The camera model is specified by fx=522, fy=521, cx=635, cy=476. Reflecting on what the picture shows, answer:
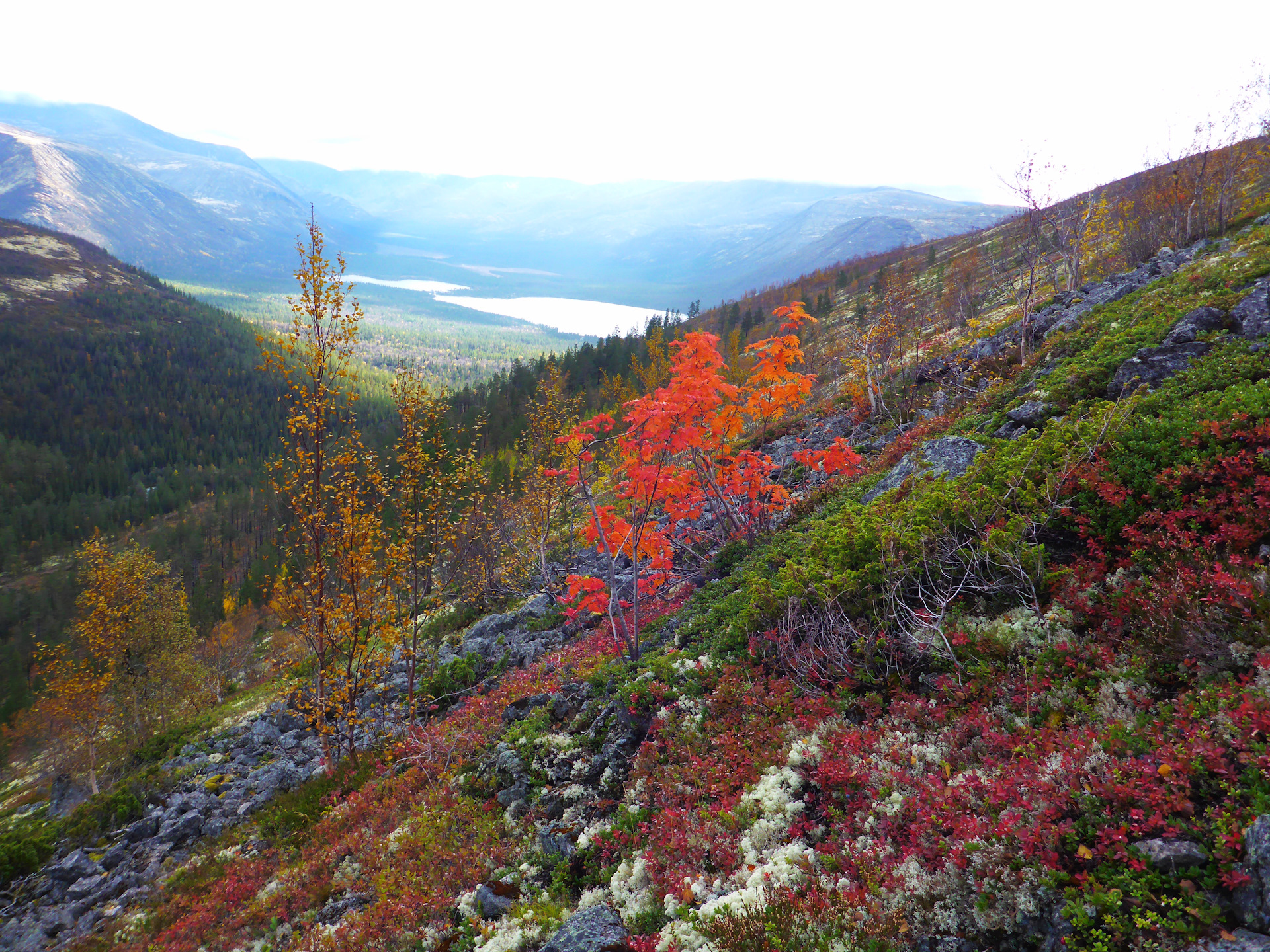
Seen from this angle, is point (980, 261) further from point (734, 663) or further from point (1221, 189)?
point (734, 663)

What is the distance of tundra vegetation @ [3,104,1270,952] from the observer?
401 centimetres

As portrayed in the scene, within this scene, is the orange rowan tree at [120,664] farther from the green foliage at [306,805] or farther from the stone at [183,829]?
the green foliage at [306,805]

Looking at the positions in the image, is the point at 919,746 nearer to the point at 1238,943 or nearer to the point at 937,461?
the point at 1238,943

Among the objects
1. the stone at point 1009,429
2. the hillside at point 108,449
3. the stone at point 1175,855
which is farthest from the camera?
the hillside at point 108,449

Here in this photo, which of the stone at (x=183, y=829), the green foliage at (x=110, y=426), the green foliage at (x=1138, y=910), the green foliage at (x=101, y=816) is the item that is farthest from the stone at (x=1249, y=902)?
the green foliage at (x=110, y=426)

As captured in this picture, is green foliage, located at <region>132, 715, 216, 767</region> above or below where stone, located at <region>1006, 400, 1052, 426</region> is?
below

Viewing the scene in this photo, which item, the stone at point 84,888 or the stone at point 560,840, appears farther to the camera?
the stone at point 84,888

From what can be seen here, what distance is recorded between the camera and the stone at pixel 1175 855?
330cm

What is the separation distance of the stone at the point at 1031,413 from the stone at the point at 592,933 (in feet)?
37.9

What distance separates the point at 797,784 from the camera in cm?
607

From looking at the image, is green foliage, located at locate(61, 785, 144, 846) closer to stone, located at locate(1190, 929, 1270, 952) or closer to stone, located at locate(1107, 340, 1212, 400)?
stone, located at locate(1190, 929, 1270, 952)

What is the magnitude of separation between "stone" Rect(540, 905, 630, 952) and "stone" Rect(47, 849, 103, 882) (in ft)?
60.2

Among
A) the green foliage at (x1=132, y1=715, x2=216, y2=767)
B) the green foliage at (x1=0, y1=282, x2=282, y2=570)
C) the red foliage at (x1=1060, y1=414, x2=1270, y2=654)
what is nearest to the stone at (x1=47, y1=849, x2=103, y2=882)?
the green foliage at (x1=132, y1=715, x2=216, y2=767)

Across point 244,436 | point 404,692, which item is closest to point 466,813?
point 404,692
